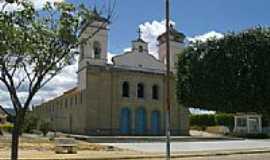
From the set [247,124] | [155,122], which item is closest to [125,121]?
[155,122]

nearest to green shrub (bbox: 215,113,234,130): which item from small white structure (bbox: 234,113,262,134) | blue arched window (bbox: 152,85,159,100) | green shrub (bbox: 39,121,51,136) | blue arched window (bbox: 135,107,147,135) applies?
small white structure (bbox: 234,113,262,134)

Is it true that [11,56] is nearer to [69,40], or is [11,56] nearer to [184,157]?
[69,40]

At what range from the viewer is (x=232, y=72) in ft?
63.0

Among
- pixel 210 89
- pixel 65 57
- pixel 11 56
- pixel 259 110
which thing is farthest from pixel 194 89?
pixel 11 56

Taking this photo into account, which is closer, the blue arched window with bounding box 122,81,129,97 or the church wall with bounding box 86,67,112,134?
the church wall with bounding box 86,67,112,134

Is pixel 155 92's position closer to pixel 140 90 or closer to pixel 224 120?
pixel 140 90

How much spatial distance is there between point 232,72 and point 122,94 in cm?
3676

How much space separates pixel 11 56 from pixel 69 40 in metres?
2.11

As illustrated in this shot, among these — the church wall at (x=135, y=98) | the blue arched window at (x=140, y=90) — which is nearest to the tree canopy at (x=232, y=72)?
the church wall at (x=135, y=98)

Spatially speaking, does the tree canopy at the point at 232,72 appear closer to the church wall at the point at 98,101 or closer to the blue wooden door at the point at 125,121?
the church wall at the point at 98,101

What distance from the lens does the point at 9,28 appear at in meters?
15.1

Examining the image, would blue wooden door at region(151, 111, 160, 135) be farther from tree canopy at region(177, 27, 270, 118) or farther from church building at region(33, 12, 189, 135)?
tree canopy at region(177, 27, 270, 118)

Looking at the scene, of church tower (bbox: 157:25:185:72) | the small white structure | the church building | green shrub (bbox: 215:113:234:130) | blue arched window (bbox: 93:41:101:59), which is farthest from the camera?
green shrub (bbox: 215:113:234:130)

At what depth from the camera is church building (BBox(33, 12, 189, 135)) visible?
174ft
